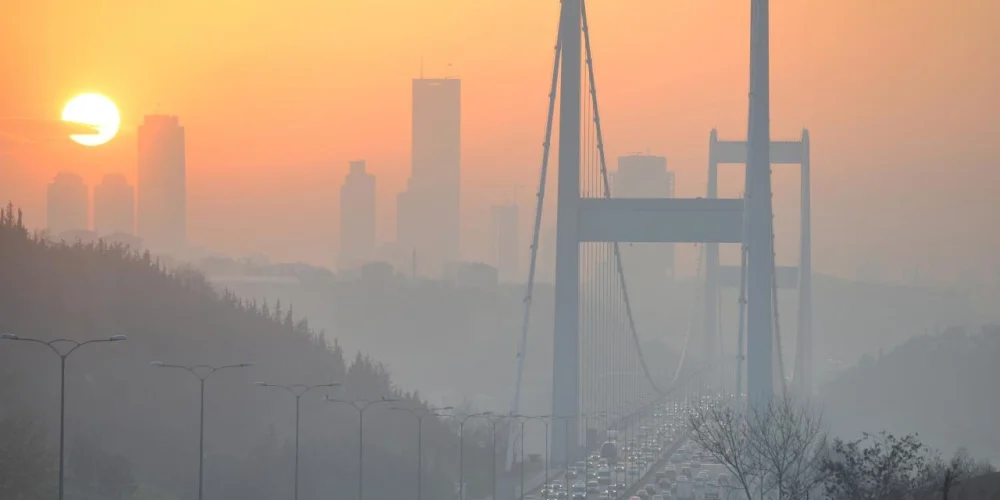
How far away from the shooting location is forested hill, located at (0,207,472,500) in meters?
56.5

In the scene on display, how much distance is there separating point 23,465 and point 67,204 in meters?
117

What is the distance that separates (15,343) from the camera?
2677 inches

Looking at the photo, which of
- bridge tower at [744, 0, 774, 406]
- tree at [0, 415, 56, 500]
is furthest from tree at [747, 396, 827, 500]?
tree at [0, 415, 56, 500]

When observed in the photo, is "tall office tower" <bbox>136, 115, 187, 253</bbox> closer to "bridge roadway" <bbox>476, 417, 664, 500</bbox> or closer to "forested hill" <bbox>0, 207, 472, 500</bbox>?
"forested hill" <bbox>0, 207, 472, 500</bbox>

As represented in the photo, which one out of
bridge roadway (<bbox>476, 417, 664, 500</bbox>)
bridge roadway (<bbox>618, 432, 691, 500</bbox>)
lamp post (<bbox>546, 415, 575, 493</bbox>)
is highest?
lamp post (<bbox>546, 415, 575, 493</bbox>)

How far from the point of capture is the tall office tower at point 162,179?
192 metres

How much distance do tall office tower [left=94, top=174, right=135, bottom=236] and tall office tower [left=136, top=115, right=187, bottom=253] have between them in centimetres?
623

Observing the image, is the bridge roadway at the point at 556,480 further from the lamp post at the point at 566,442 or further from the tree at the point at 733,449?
the tree at the point at 733,449

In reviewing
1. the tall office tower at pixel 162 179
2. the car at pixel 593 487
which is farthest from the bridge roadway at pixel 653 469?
the tall office tower at pixel 162 179

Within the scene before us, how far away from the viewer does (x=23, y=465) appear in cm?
4431

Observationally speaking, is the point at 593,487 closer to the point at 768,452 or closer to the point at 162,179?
the point at 768,452

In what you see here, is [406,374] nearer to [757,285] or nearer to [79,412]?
[79,412]

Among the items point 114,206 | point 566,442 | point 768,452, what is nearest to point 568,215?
point 566,442

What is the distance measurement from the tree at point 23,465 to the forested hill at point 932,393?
56.8 meters
